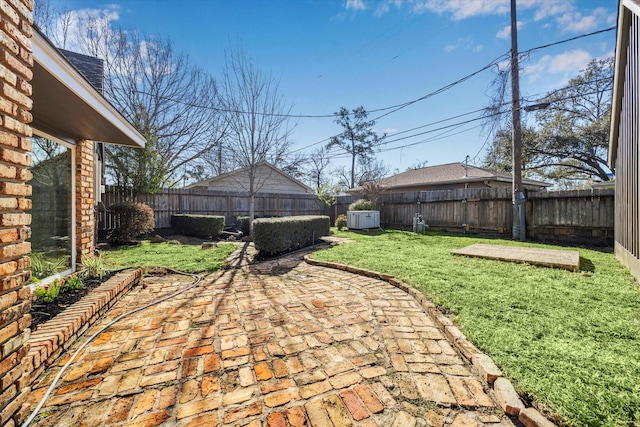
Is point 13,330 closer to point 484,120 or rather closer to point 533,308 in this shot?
point 533,308

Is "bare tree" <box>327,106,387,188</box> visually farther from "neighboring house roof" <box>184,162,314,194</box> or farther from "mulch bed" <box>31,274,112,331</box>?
"mulch bed" <box>31,274,112,331</box>

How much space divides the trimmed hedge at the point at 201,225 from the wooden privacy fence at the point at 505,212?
24.4 feet

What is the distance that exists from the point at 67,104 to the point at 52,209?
1669 millimetres

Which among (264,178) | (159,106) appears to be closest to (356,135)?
(264,178)

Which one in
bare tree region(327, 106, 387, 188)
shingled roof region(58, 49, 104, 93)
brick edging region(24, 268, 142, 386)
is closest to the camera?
brick edging region(24, 268, 142, 386)

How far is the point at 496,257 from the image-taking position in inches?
206

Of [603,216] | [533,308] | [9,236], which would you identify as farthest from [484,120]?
[9,236]

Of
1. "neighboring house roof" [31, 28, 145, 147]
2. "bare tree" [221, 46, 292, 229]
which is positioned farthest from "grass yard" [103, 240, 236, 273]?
"bare tree" [221, 46, 292, 229]

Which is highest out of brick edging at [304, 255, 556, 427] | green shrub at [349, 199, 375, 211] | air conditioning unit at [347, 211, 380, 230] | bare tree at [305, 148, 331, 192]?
bare tree at [305, 148, 331, 192]

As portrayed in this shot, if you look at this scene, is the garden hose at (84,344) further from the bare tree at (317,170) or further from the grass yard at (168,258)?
the bare tree at (317,170)

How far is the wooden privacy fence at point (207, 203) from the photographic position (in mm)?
9594

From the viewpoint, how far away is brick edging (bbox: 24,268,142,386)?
1780 mm

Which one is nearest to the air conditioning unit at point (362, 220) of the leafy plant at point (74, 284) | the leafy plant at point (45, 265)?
the leafy plant at point (45, 265)

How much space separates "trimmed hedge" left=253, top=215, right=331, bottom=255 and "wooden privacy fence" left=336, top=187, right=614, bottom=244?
17.7 feet
